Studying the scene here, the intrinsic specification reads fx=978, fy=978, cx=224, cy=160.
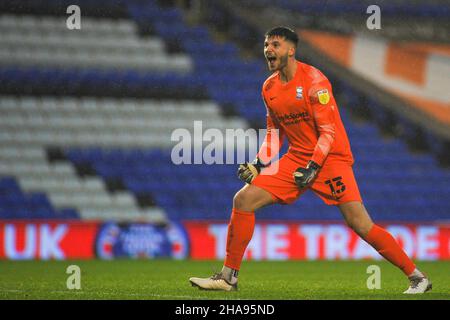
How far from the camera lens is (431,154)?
17.2 meters

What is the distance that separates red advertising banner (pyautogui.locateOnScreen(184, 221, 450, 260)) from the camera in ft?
44.1

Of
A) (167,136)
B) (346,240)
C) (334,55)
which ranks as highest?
(334,55)

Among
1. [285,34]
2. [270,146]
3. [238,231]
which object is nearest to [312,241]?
[270,146]

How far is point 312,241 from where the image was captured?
44.7 ft

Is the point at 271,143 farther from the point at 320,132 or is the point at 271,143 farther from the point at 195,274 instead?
the point at 195,274

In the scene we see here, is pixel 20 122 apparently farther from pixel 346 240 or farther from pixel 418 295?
pixel 418 295

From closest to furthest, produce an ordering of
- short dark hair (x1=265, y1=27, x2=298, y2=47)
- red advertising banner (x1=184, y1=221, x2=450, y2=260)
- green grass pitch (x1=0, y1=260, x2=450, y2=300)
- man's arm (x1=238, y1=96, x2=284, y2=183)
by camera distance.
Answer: green grass pitch (x1=0, y1=260, x2=450, y2=300) → short dark hair (x1=265, y1=27, x2=298, y2=47) → man's arm (x1=238, y1=96, x2=284, y2=183) → red advertising banner (x1=184, y1=221, x2=450, y2=260)

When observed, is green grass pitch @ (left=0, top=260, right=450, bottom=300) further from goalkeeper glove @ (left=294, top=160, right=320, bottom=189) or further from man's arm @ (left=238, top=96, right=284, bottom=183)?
man's arm @ (left=238, top=96, right=284, bottom=183)

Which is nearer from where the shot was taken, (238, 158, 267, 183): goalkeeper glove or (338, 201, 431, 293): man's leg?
(338, 201, 431, 293): man's leg

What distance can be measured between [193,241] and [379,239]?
6.90 m

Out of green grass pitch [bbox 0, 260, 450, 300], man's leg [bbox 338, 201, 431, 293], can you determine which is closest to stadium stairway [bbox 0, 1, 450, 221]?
green grass pitch [bbox 0, 260, 450, 300]

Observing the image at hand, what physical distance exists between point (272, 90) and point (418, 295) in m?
1.73

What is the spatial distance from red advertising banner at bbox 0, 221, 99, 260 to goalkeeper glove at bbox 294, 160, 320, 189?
22.7 feet
